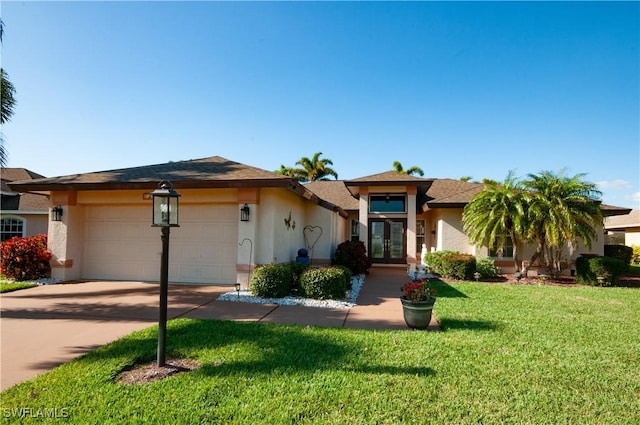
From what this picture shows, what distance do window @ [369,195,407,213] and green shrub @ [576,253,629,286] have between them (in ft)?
24.4

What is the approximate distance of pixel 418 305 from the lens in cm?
572

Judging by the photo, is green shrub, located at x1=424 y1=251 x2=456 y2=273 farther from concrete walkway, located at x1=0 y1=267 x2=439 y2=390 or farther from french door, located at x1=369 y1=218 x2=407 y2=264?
concrete walkway, located at x1=0 y1=267 x2=439 y2=390

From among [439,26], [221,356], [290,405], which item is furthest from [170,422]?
[439,26]

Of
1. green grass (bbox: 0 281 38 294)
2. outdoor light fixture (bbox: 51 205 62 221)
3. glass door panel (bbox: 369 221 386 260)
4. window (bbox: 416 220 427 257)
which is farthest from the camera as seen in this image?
window (bbox: 416 220 427 257)

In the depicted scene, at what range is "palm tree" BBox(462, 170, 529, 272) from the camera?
39.2 feet

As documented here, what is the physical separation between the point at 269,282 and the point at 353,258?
17.5 feet

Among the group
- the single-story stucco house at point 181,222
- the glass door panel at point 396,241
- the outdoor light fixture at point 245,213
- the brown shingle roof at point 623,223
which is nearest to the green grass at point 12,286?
the single-story stucco house at point 181,222

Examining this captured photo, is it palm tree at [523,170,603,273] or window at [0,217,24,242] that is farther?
window at [0,217,24,242]

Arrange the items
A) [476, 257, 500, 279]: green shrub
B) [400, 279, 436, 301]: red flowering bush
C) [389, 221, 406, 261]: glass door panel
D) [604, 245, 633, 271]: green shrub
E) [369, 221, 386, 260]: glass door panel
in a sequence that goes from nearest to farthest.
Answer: [400, 279, 436, 301]: red flowering bush < [476, 257, 500, 279]: green shrub < [604, 245, 633, 271]: green shrub < [389, 221, 406, 261]: glass door panel < [369, 221, 386, 260]: glass door panel

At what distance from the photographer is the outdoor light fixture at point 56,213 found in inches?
395

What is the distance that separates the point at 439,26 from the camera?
9578mm

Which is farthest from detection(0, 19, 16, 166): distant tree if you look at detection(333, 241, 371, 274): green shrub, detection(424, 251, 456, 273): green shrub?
detection(424, 251, 456, 273): green shrub

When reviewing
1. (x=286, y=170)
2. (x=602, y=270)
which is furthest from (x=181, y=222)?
(x=286, y=170)

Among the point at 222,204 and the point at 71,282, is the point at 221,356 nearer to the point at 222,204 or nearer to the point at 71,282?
the point at 222,204
